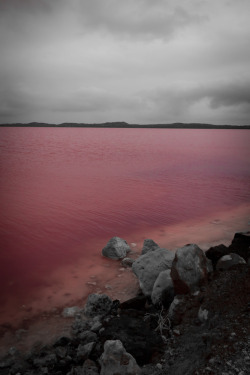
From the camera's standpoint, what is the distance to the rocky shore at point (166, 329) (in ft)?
12.8

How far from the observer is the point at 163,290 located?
19.4ft

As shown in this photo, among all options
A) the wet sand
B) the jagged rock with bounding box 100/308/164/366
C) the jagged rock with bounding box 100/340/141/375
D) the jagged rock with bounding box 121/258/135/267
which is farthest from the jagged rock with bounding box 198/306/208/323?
the jagged rock with bounding box 121/258/135/267

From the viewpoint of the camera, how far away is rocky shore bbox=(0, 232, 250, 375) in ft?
12.8

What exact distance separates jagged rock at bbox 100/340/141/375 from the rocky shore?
13 millimetres

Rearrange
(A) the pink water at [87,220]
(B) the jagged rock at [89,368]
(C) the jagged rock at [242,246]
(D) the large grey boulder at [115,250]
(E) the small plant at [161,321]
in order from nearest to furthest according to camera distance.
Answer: (B) the jagged rock at [89,368] < (E) the small plant at [161,321] < (C) the jagged rock at [242,246] < (A) the pink water at [87,220] < (D) the large grey boulder at [115,250]

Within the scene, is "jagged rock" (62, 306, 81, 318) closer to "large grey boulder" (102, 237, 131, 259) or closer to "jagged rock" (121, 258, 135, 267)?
"jagged rock" (121, 258, 135, 267)

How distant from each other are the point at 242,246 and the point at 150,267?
284 centimetres

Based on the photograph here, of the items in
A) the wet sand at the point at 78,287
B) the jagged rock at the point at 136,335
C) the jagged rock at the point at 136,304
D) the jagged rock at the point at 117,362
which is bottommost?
the wet sand at the point at 78,287

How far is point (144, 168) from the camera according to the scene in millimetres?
28891

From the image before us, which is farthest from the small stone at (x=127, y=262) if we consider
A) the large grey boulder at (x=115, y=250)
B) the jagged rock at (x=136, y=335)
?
the jagged rock at (x=136, y=335)

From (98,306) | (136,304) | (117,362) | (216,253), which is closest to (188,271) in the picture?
(136,304)

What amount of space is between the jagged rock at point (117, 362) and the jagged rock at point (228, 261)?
3221 millimetres

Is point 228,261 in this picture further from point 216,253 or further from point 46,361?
point 46,361

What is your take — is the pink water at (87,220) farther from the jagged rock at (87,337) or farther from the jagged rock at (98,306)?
the jagged rock at (87,337)
